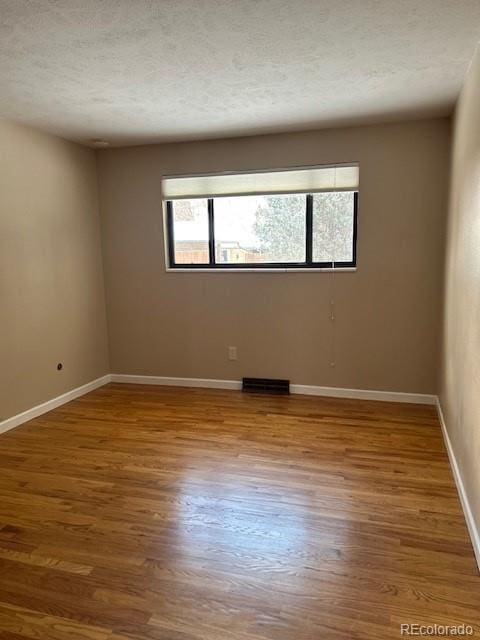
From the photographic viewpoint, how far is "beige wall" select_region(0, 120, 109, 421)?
11.4 ft

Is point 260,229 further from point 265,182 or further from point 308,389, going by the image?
point 308,389

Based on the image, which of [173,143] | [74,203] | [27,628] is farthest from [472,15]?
[74,203]

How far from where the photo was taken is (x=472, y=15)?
198cm

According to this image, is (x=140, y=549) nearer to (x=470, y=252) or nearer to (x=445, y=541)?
(x=445, y=541)

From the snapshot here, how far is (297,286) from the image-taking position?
4.10 m

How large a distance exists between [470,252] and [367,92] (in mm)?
1390

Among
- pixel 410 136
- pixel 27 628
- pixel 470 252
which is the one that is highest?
pixel 410 136

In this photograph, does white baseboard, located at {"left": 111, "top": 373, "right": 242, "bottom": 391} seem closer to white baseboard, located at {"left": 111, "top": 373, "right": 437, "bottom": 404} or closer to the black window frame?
white baseboard, located at {"left": 111, "top": 373, "right": 437, "bottom": 404}

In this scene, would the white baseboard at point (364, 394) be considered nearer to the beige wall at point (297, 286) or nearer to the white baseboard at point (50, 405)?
the beige wall at point (297, 286)

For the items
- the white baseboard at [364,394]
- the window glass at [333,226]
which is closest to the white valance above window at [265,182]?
the window glass at [333,226]


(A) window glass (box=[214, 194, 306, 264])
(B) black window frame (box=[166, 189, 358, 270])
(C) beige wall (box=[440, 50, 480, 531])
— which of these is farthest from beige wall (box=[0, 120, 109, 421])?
(C) beige wall (box=[440, 50, 480, 531])

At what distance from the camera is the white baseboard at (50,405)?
352cm

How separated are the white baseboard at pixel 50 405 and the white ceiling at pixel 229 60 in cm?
239

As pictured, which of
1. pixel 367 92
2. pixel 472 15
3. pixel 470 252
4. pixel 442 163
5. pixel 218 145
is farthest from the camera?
pixel 218 145
